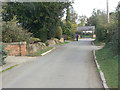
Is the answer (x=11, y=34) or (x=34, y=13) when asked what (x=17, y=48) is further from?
(x=34, y=13)

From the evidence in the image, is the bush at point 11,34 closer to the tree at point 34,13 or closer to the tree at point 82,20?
the tree at point 34,13

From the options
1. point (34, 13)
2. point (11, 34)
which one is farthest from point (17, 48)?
point (34, 13)

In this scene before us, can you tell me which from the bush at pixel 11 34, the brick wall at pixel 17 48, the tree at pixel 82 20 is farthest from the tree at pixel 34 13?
the tree at pixel 82 20

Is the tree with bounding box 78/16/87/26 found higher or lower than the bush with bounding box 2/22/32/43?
higher

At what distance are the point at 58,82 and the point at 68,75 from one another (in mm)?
1125

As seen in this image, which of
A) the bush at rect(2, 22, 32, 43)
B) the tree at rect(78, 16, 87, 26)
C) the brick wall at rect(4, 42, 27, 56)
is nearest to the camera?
the brick wall at rect(4, 42, 27, 56)

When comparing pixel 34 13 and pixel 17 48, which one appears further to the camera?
pixel 34 13

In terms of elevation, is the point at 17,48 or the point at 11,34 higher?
the point at 11,34

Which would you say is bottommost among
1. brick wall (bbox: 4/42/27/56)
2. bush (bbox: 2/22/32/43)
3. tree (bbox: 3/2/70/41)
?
brick wall (bbox: 4/42/27/56)

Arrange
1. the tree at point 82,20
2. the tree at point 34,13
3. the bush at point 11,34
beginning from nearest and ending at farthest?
the bush at point 11,34, the tree at point 34,13, the tree at point 82,20

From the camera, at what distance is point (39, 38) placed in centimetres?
2112

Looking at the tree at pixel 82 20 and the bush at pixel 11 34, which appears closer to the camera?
the bush at pixel 11 34

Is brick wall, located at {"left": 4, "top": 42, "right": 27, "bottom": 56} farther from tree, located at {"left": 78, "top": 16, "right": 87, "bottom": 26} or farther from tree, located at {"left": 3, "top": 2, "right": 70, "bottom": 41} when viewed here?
tree, located at {"left": 78, "top": 16, "right": 87, "bottom": 26}

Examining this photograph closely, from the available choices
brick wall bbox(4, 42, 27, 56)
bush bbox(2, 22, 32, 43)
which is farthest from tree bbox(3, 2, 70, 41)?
brick wall bbox(4, 42, 27, 56)
